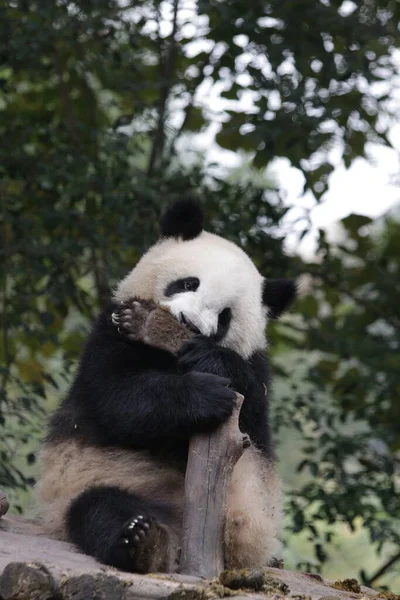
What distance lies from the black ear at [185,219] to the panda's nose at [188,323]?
666 millimetres

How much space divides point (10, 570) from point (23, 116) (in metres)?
4.32

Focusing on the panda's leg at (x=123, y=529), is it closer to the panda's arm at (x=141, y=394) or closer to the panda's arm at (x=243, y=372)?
the panda's arm at (x=141, y=394)

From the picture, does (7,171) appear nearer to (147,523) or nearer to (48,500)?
(48,500)

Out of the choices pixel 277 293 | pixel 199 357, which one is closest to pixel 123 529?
pixel 199 357

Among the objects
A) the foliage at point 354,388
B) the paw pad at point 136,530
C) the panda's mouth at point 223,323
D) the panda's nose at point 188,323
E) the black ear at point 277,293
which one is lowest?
the foliage at point 354,388

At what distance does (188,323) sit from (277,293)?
0.76 m

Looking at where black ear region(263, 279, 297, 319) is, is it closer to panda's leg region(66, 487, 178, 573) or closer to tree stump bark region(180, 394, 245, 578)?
tree stump bark region(180, 394, 245, 578)

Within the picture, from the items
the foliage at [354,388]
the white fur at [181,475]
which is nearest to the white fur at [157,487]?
the white fur at [181,475]

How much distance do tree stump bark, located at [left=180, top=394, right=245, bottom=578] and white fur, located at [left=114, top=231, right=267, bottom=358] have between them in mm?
610

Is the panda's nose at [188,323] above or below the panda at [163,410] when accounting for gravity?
above

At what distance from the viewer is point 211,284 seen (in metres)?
4.00

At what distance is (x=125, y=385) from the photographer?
3.71 meters

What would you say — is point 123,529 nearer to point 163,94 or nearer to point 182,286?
point 182,286

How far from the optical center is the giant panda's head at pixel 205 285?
3.95 meters
